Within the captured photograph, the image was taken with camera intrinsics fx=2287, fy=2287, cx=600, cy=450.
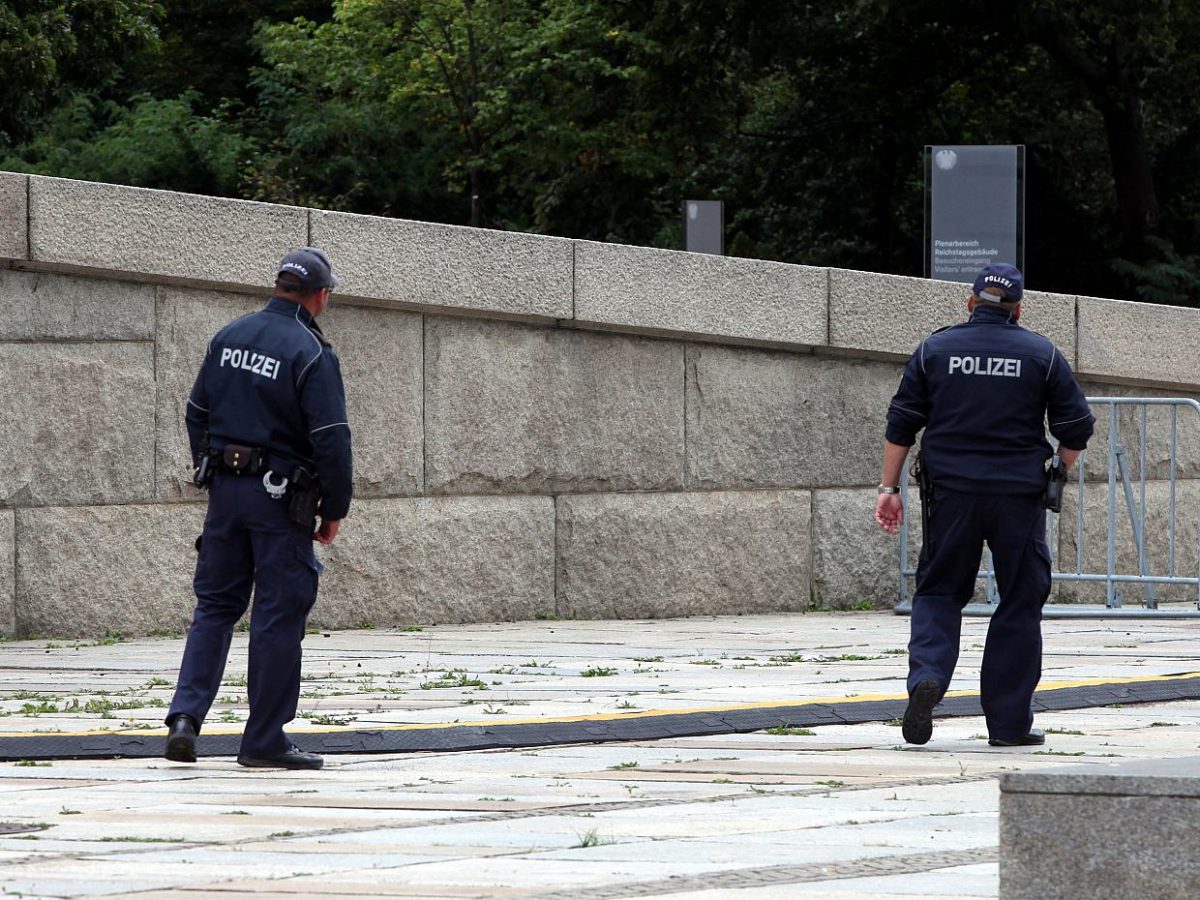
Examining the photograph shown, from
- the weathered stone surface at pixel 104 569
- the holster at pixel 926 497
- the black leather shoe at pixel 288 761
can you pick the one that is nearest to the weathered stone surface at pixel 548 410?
Result: the weathered stone surface at pixel 104 569

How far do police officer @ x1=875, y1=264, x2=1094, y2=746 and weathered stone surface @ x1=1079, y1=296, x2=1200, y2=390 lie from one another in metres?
7.86

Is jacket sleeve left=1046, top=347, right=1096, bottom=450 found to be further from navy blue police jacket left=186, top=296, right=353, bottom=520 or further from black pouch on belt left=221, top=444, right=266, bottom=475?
black pouch on belt left=221, top=444, right=266, bottom=475

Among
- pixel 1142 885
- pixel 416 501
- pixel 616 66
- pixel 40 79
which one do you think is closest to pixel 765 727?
pixel 1142 885

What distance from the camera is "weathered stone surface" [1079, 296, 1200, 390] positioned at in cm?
1588

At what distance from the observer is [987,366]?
800 cm

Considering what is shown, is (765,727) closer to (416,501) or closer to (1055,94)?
(416,501)

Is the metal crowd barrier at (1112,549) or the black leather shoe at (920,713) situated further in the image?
the metal crowd barrier at (1112,549)

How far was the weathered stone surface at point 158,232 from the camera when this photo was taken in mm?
11430

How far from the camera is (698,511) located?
14.0 m

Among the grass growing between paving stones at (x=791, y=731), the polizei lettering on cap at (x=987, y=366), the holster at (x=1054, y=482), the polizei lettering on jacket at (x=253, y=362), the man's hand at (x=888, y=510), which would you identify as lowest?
the grass growing between paving stones at (x=791, y=731)

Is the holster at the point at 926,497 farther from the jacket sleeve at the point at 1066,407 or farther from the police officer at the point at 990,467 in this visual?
the jacket sleeve at the point at 1066,407

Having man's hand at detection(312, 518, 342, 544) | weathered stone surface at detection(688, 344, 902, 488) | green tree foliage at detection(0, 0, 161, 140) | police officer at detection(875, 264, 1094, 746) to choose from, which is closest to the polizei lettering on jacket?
man's hand at detection(312, 518, 342, 544)

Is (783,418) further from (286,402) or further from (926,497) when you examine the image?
(286,402)

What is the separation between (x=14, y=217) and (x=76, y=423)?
1076mm
